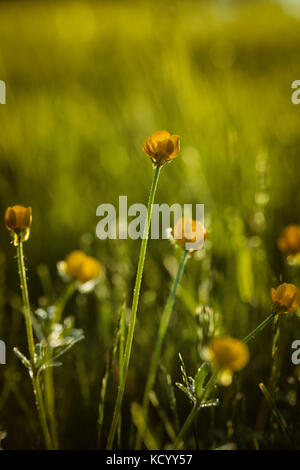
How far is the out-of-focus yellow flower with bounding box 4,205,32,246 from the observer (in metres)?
0.58

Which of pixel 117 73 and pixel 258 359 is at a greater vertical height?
pixel 117 73

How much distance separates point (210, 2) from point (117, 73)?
134 cm

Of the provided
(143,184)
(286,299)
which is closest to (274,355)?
(286,299)

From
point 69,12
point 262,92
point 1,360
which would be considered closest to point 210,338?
point 1,360

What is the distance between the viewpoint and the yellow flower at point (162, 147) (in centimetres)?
55

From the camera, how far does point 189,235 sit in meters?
A: 0.61

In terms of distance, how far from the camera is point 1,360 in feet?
2.89

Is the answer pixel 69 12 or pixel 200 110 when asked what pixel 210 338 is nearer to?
pixel 200 110

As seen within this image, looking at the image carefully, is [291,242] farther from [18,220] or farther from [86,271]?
[18,220]

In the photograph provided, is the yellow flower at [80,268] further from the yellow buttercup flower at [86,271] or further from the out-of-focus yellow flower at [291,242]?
the out-of-focus yellow flower at [291,242]

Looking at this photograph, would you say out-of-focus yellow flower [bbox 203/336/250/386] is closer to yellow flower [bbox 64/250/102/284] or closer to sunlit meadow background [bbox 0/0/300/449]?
sunlit meadow background [bbox 0/0/300/449]

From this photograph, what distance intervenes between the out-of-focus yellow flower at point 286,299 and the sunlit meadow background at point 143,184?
207 mm

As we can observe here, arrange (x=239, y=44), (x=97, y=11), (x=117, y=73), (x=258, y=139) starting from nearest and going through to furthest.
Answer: (x=258, y=139)
(x=117, y=73)
(x=239, y=44)
(x=97, y=11)

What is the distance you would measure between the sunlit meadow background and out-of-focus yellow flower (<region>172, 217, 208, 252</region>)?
24cm
